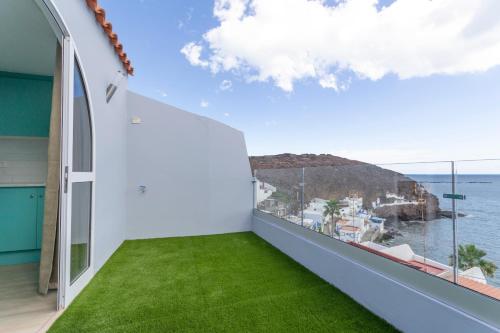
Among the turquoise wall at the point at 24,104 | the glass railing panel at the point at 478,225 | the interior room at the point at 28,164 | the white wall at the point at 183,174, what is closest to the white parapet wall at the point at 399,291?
the glass railing panel at the point at 478,225

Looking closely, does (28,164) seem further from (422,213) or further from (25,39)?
(422,213)

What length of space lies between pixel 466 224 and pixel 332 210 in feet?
4.56

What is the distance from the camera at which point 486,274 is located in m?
1.50

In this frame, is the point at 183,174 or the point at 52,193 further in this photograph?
the point at 183,174

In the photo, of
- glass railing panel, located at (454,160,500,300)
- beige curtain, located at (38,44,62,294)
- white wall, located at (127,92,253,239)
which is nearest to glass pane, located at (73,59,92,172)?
beige curtain, located at (38,44,62,294)

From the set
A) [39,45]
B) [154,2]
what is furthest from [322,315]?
[154,2]

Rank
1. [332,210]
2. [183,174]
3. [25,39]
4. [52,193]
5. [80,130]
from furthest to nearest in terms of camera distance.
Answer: [183,174] → [332,210] → [25,39] → [80,130] → [52,193]

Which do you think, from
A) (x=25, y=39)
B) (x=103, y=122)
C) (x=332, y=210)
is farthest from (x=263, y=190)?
(x=25, y=39)

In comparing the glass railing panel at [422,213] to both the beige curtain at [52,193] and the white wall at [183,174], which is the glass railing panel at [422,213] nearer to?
the white wall at [183,174]

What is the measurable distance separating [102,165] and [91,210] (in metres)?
0.67

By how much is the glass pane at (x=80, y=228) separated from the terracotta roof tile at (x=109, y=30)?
2086 millimetres

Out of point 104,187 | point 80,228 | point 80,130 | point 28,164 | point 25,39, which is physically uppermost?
point 25,39

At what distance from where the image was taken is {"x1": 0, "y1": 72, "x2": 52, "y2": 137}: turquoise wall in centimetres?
327

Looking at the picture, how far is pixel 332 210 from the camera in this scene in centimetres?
292
